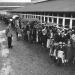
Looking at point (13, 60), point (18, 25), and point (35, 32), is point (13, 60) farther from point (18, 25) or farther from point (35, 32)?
point (18, 25)

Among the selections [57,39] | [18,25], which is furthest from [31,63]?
[18,25]

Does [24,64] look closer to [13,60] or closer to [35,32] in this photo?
[13,60]

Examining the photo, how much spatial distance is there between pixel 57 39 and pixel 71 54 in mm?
901

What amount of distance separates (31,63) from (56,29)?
185 cm

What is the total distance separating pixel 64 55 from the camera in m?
8.64

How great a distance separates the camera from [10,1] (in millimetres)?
53562

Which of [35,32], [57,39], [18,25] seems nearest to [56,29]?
[57,39]

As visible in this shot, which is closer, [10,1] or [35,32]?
[35,32]

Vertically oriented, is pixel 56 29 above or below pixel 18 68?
above

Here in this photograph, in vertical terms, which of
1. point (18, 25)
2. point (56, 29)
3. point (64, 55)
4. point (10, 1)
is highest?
point (56, 29)

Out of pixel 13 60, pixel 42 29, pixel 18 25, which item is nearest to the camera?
pixel 13 60

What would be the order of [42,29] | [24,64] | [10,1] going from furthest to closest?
[10,1], [42,29], [24,64]

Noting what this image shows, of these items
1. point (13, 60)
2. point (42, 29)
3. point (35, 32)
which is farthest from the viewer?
point (35, 32)

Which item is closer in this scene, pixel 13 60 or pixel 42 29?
pixel 13 60
